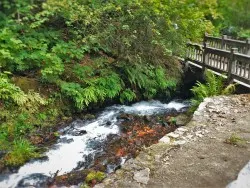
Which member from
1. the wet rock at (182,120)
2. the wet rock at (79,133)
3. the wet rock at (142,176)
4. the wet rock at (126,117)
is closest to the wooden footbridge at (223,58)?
the wet rock at (182,120)

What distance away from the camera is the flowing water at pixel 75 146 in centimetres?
662

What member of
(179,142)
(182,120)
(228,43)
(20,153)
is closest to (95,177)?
(179,142)

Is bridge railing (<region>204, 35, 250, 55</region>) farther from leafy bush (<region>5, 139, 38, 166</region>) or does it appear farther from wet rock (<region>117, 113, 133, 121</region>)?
leafy bush (<region>5, 139, 38, 166</region>)

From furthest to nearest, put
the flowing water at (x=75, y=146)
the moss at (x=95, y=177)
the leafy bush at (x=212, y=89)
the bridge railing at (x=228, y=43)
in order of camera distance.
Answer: the bridge railing at (x=228, y=43) → the leafy bush at (x=212, y=89) → the flowing water at (x=75, y=146) → the moss at (x=95, y=177)

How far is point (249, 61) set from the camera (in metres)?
10.0

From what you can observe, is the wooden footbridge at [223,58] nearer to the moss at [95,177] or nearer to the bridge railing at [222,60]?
the bridge railing at [222,60]

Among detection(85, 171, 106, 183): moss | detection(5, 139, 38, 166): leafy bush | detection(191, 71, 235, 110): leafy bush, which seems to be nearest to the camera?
detection(85, 171, 106, 183): moss

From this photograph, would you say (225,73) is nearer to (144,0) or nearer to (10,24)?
(144,0)

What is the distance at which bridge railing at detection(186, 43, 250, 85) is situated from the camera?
1045cm

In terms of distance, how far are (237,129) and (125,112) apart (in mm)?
4562

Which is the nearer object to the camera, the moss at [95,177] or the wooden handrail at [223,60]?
the moss at [95,177]

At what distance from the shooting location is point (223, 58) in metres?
11.8

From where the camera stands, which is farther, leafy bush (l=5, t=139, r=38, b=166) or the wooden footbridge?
the wooden footbridge

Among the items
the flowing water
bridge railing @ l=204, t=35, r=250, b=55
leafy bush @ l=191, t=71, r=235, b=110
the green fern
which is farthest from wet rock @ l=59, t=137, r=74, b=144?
bridge railing @ l=204, t=35, r=250, b=55
